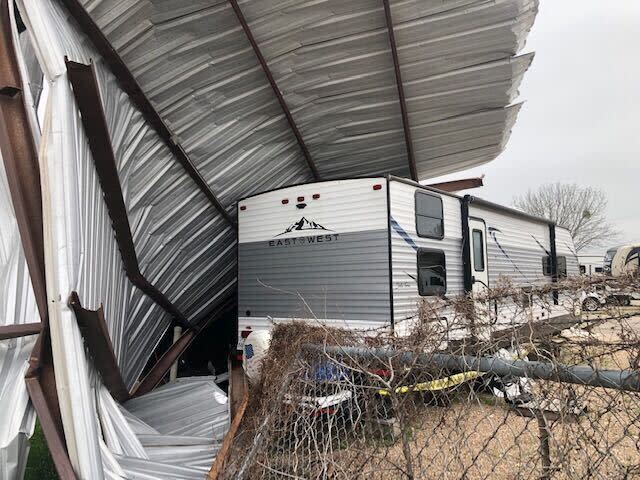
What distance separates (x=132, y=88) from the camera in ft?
17.9

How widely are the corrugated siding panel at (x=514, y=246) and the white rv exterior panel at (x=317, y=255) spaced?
241cm

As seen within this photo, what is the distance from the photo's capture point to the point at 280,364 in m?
3.63

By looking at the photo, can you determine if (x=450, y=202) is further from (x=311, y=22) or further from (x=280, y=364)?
(x=280, y=364)

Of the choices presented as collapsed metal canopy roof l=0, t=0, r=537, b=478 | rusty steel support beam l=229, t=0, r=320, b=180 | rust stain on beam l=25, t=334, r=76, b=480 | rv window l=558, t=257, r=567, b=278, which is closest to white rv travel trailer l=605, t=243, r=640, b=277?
A: rv window l=558, t=257, r=567, b=278

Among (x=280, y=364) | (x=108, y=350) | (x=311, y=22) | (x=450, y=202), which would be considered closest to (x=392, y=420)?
(x=280, y=364)

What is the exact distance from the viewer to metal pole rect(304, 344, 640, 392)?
5.67 feet

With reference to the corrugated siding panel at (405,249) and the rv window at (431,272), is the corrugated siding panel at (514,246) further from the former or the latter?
the corrugated siding panel at (405,249)

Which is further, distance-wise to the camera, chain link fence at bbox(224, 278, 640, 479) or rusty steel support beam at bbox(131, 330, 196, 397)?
rusty steel support beam at bbox(131, 330, 196, 397)

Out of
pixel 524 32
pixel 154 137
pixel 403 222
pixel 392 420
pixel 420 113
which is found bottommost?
pixel 392 420

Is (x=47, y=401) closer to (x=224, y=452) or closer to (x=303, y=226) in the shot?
(x=224, y=452)

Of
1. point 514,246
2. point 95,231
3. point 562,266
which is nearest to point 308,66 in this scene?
point 95,231

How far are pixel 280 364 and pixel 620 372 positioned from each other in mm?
2420

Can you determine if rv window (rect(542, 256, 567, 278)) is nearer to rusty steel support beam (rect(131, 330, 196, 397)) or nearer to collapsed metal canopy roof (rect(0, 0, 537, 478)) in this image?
collapsed metal canopy roof (rect(0, 0, 537, 478))

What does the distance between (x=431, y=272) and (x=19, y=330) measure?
196 inches
